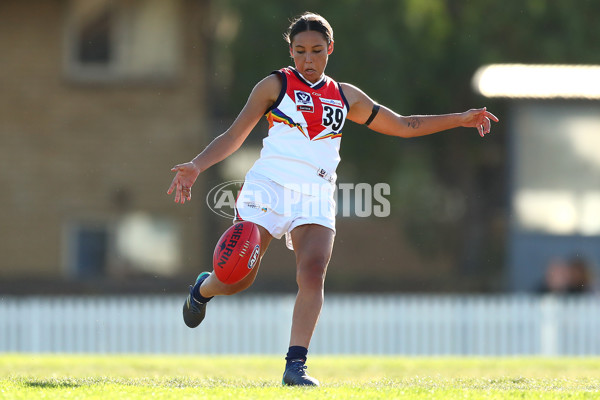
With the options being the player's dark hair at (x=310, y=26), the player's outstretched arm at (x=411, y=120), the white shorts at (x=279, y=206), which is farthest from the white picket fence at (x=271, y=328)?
the player's dark hair at (x=310, y=26)

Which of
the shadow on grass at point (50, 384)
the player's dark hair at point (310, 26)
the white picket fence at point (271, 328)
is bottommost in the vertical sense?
the white picket fence at point (271, 328)

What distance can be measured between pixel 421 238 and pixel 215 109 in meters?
4.82

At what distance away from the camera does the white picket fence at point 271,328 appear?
1409 centimetres

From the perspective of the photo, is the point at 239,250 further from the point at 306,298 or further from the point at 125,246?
the point at 125,246

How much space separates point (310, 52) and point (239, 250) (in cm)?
116

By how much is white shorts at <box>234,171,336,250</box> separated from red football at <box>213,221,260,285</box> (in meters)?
0.14

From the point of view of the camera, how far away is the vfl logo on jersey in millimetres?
5578

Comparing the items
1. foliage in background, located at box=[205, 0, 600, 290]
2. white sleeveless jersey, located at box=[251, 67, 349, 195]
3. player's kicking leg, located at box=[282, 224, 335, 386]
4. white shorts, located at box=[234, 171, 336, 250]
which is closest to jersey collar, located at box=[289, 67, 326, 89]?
white sleeveless jersey, located at box=[251, 67, 349, 195]

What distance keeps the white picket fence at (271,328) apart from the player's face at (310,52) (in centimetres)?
863

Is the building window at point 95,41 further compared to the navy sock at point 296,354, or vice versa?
the building window at point 95,41

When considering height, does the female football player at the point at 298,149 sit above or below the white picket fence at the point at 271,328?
above

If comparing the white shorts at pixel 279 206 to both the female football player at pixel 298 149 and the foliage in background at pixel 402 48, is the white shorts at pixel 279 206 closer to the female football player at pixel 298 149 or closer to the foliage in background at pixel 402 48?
the female football player at pixel 298 149

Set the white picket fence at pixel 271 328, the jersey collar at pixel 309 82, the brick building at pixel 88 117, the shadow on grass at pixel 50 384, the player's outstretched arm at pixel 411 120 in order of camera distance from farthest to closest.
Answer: the brick building at pixel 88 117 < the white picket fence at pixel 271 328 < the player's outstretched arm at pixel 411 120 < the jersey collar at pixel 309 82 < the shadow on grass at pixel 50 384

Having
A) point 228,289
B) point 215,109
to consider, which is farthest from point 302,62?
point 215,109
